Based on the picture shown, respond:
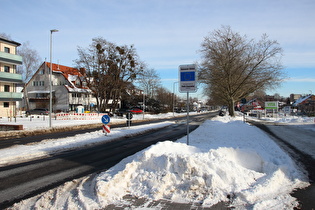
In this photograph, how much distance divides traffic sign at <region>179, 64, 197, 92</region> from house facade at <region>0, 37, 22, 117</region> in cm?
3907

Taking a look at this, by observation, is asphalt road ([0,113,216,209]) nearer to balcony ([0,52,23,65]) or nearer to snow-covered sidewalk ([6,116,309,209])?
snow-covered sidewalk ([6,116,309,209])

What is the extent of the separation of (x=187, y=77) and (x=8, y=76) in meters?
41.2

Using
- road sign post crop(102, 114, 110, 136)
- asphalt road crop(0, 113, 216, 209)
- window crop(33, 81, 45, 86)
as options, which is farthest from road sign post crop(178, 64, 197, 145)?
window crop(33, 81, 45, 86)

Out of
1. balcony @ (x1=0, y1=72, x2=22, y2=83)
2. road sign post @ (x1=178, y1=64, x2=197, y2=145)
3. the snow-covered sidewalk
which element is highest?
balcony @ (x1=0, y1=72, x2=22, y2=83)

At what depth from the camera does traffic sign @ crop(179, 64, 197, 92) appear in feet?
27.2

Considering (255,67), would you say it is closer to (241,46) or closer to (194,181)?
(241,46)

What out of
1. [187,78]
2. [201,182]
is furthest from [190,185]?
[187,78]

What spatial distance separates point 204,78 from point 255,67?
6.89 meters

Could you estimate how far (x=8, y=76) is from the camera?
3994 centimetres

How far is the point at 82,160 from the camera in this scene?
322 inches

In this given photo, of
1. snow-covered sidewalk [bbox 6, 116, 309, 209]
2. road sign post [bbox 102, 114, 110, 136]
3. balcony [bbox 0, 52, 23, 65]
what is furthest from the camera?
balcony [bbox 0, 52, 23, 65]

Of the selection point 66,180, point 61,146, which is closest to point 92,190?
point 66,180

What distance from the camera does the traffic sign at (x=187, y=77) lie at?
830cm

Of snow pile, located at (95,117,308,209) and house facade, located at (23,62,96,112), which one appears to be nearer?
snow pile, located at (95,117,308,209)
